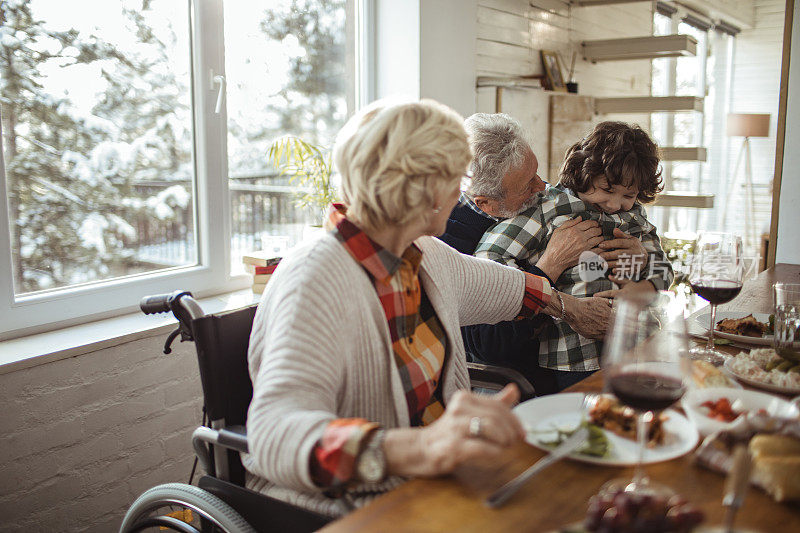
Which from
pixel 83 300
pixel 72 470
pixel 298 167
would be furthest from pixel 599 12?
pixel 72 470

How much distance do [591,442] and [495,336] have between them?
2.97 ft

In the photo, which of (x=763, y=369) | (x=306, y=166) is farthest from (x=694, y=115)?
(x=763, y=369)

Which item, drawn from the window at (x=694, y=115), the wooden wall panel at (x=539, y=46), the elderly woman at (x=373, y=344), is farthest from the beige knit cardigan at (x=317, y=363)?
the window at (x=694, y=115)

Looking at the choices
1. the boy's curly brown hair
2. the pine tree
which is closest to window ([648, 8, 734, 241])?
the pine tree

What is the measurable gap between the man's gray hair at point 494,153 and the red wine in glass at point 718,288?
2.09 ft

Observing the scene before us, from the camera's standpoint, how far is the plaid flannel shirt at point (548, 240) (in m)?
1.89

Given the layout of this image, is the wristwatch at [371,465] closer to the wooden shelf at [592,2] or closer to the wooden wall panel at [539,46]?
the wooden wall panel at [539,46]

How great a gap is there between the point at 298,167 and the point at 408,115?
1.70 meters

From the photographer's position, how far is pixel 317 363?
1077mm

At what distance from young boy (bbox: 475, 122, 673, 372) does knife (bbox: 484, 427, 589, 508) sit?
3.01 ft

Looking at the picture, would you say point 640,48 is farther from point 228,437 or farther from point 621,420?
point 228,437

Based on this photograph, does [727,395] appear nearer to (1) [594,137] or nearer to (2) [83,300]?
(1) [594,137]

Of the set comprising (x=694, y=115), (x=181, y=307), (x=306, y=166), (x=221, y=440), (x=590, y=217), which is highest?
(x=694, y=115)

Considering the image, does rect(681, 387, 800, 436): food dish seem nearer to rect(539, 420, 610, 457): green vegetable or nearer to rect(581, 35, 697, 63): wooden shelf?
rect(539, 420, 610, 457): green vegetable
